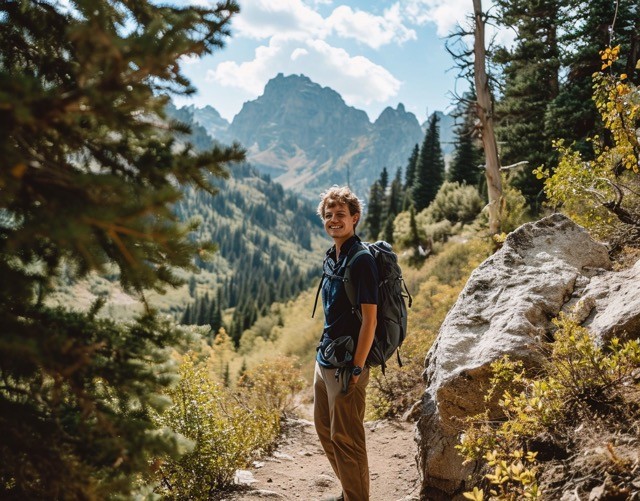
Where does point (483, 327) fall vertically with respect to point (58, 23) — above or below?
below

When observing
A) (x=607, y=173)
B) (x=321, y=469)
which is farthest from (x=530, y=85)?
(x=321, y=469)

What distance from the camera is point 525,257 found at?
4.73 meters

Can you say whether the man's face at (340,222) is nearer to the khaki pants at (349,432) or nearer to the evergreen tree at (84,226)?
the khaki pants at (349,432)

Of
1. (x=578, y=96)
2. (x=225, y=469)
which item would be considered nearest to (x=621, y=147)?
(x=225, y=469)

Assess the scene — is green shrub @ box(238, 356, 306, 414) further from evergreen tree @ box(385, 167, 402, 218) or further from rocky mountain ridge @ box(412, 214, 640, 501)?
evergreen tree @ box(385, 167, 402, 218)

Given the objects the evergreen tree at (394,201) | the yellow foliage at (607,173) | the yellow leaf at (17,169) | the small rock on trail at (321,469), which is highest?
the evergreen tree at (394,201)

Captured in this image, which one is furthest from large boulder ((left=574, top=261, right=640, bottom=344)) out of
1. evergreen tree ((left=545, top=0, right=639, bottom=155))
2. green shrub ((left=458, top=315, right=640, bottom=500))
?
evergreen tree ((left=545, top=0, right=639, bottom=155))

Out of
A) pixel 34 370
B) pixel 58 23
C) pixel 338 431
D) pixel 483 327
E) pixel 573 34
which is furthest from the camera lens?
pixel 573 34

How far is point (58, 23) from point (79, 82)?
1.34 m

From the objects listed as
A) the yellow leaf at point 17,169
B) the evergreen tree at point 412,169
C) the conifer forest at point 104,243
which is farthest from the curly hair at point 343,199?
the evergreen tree at point 412,169

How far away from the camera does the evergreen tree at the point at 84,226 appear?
150 centimetres

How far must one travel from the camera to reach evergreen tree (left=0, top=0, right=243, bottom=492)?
59.1 inches

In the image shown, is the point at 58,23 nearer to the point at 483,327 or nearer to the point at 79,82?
the point at 79,82

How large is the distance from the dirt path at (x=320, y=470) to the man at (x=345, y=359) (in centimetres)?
118
